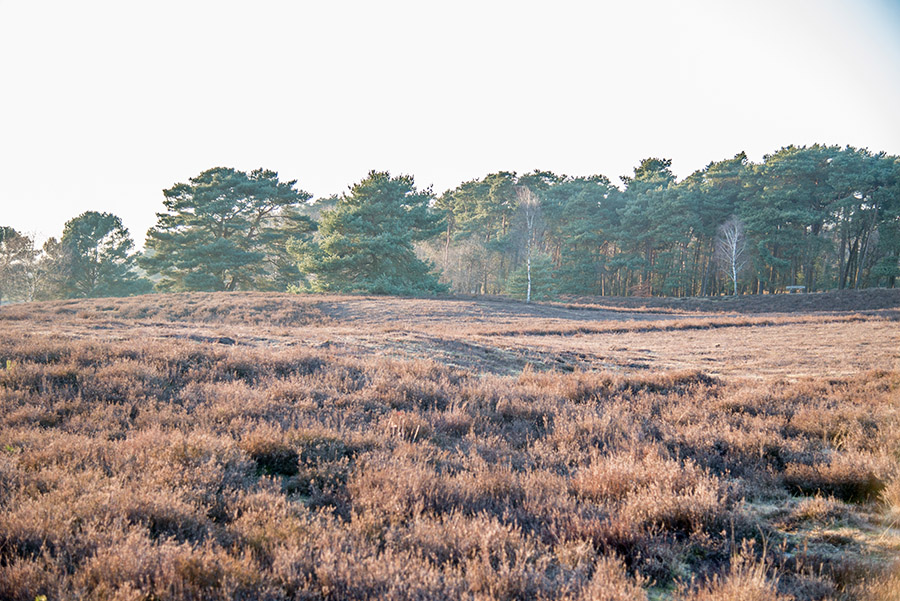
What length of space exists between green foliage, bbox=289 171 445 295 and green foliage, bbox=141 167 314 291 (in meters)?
6.43

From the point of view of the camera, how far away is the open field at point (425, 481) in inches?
100.0

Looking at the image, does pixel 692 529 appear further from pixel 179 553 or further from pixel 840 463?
pixel 179 553

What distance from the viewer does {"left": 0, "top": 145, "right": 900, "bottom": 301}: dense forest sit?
42.4m

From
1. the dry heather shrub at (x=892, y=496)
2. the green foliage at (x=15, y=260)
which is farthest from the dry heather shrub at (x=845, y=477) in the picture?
the green foliage at (x=15, y=260)

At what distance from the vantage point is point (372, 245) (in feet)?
129

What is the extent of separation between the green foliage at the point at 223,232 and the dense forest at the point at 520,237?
0.15 m

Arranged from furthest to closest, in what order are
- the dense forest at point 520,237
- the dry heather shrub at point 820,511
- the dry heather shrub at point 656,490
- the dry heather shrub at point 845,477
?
the dense forest at point 520,237, the dry heather shrub at point 845,477, the dry heather shrub at point 820,511, the dry heather shrub at point 656,490

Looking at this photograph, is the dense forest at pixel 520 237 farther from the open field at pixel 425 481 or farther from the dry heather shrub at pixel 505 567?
the dry heather shrub at pixel 505 567

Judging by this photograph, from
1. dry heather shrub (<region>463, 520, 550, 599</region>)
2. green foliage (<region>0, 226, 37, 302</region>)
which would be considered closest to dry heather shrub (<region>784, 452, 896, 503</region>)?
dry heather shrub (<region>463, 520, 550, 599</region>)

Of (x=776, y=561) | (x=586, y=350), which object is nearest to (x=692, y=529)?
(x=776, y=561)

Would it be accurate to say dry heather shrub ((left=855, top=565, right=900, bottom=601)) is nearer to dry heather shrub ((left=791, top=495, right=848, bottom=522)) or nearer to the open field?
the open field

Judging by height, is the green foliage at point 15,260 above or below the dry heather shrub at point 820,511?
above

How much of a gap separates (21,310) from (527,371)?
90.0 feet

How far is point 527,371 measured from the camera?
370 inches
